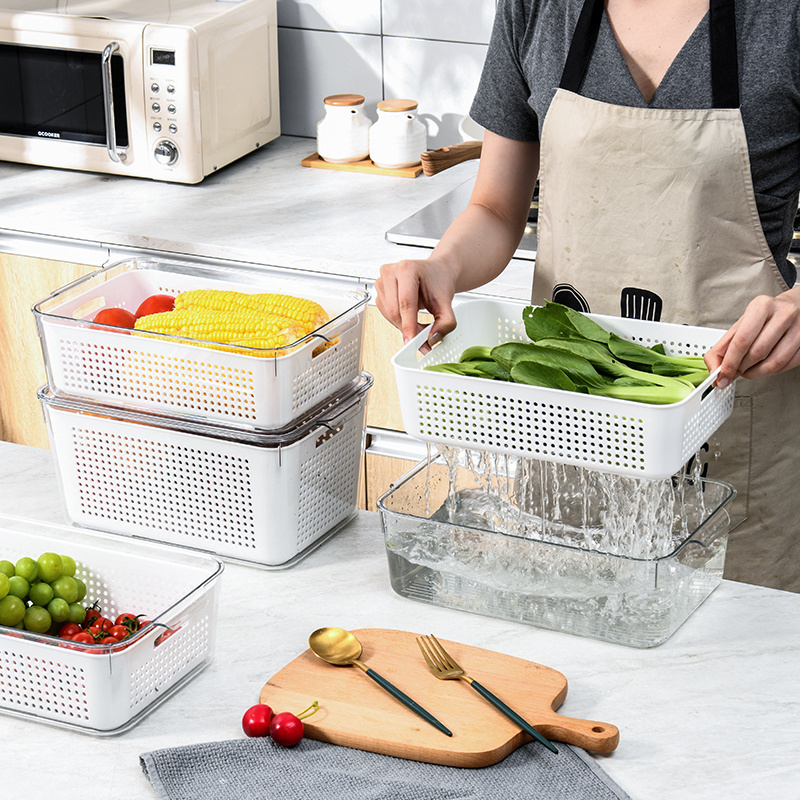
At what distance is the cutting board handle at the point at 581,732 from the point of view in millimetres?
909

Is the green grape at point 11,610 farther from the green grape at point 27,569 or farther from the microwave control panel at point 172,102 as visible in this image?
the microwave control panel at point 172,102

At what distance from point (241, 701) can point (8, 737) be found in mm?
189

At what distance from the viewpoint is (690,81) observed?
1.30 metres

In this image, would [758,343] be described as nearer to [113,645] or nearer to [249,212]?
[113,645]

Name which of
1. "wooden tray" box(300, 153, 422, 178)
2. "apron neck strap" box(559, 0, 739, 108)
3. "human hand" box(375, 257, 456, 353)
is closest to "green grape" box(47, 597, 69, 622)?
"human hand" box(375, 257, 456, 353)

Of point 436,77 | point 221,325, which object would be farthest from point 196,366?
point 436,77

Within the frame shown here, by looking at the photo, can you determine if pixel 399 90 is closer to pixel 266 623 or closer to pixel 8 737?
pixel 266 623

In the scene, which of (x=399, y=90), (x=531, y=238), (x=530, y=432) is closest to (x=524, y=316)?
(x=530, y=432)

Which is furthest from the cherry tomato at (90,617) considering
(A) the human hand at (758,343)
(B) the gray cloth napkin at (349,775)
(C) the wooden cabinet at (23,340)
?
(C) the wooden cabinet at (23,340)

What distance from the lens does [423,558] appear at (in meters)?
1.11

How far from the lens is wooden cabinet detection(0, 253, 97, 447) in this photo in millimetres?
2324

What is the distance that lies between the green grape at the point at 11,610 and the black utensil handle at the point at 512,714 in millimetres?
384

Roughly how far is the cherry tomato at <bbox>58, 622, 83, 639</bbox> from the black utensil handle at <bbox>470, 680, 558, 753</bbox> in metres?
0.34

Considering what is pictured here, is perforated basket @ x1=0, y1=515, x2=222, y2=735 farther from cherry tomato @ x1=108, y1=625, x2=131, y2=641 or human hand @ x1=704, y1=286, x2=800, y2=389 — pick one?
human hand @ x1=704, y1=286, x2=800, y2=389
